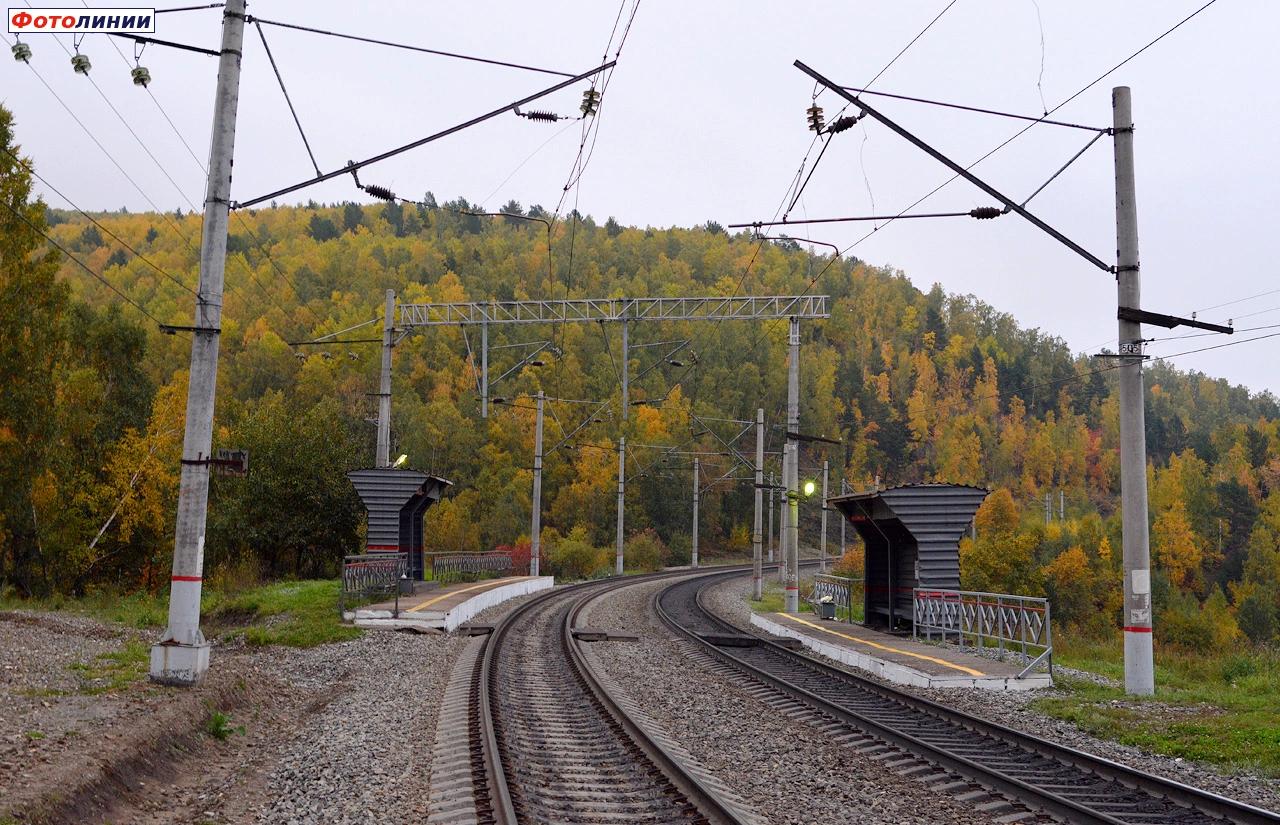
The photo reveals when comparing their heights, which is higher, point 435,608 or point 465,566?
point 465,566

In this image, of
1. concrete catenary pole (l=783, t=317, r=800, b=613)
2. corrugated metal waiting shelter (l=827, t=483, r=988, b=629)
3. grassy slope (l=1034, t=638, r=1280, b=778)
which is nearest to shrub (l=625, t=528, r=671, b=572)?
concrete catenary pole (l=783, t=317, r=800, b=613)

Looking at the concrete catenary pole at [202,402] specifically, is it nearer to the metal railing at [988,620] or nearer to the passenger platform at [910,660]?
the passenger platform at [910,660]

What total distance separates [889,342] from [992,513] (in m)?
67.9

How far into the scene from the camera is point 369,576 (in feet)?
79.2

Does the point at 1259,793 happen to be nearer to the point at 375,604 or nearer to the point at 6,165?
the point at 375,604

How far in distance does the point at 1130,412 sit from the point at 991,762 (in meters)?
7.50

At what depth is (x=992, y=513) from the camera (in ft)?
284

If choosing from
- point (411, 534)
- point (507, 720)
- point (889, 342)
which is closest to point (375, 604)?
point (411, 534)

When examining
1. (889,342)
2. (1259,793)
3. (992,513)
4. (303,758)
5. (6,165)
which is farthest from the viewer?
(889,342)

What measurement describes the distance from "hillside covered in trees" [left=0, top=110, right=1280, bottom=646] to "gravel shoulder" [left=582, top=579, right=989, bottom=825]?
854 centimetres

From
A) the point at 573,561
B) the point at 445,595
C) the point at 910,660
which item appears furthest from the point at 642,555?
the point at 910,660

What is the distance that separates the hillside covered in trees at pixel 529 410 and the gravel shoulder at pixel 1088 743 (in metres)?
11.6

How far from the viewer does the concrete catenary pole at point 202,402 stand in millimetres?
12336

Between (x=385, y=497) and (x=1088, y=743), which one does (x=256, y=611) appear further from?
(x=1088, y=743)
